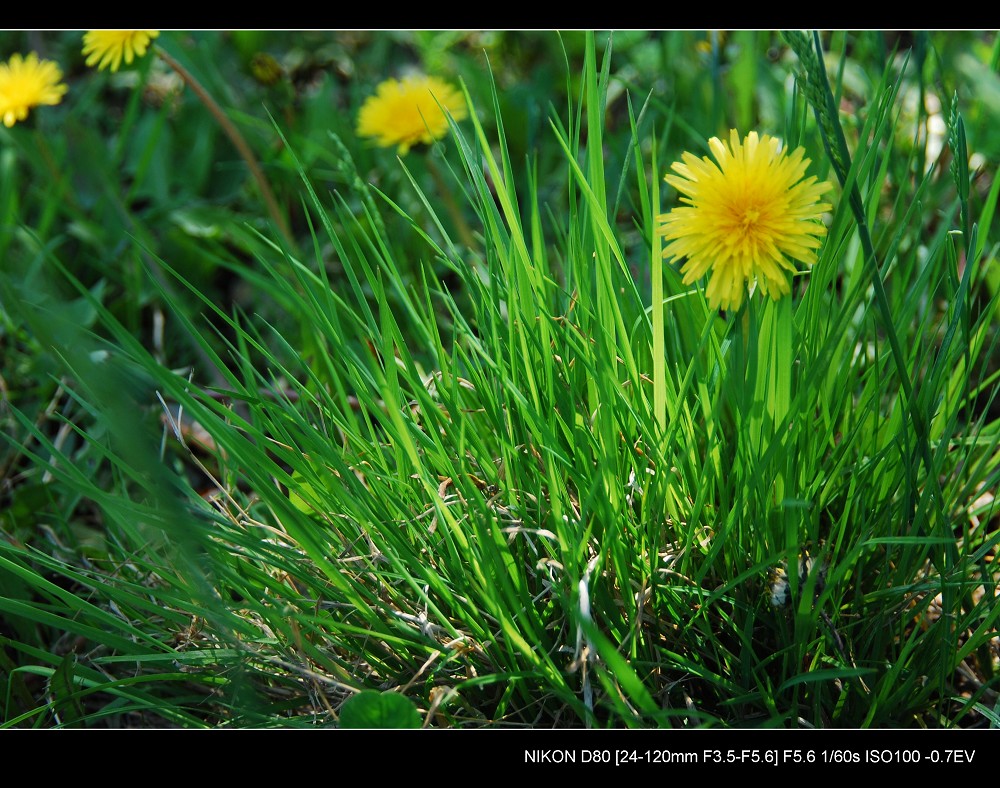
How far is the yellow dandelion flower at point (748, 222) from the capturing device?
623 millimetres

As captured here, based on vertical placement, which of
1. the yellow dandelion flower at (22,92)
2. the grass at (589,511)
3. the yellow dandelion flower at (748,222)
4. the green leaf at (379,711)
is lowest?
the green leaf at (379,711)

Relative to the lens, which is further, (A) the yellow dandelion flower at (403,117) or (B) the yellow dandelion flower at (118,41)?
(A) the yellow dandelion flower at (403,117)

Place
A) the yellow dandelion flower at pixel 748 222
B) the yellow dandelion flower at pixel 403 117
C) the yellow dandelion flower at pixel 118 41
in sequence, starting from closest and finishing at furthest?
the yellow dandelion flower at pixel 748 222
the yellow dandelion flower at pixel 118 41
the yellow dandelion flower at pixel 403 117

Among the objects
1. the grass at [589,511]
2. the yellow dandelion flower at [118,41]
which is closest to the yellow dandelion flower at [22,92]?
the yellow dandelion flower at [118,41]

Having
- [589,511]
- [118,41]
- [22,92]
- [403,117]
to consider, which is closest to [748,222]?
[589,511]

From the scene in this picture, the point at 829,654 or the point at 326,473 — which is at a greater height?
the point at 326,473

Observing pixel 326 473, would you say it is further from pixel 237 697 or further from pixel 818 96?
pixel 818 96

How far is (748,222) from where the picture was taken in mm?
628

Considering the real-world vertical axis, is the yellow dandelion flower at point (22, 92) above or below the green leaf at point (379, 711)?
above

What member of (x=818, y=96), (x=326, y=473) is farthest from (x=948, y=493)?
(x=326, y=473)

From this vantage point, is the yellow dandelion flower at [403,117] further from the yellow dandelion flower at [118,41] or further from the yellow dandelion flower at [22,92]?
A: the yellow dandelion flower at [22,92]
